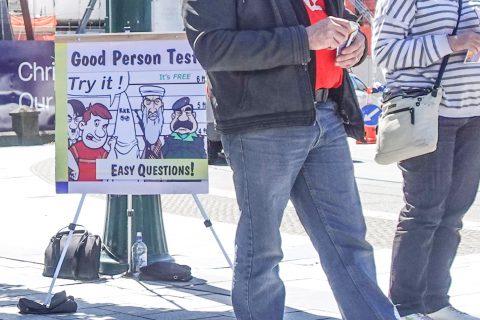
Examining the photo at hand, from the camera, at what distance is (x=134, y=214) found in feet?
23.9

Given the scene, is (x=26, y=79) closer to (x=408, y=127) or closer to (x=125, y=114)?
(x=125, y=114)

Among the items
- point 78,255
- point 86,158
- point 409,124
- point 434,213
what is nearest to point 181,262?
point 78,255

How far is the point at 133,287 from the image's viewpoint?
6.78 m

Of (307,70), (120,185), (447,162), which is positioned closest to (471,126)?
(447,162)

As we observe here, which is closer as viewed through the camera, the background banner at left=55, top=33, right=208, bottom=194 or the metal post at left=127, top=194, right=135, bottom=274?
the background banner at left=55, top=33, right=208, bottom=194

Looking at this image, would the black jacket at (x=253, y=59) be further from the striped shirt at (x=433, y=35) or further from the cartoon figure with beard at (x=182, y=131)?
the cartoon figure with beard at (x=182, y=131)

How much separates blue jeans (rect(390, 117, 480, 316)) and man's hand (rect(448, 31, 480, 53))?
0.36 meters

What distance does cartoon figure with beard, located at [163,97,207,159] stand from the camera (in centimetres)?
645

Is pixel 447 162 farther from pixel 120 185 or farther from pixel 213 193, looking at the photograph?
pixel 213 193

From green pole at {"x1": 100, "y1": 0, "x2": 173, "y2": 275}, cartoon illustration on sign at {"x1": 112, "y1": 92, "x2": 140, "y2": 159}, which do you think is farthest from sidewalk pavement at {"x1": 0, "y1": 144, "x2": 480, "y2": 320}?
cartoon illustration on sign at {"x1": 112, "y1": 92, "x2": 140, "y2": 159}

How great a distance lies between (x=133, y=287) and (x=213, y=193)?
5.68 metres

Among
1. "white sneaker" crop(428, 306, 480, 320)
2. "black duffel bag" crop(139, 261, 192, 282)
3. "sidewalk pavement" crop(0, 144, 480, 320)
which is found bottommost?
"sidewalk pavement" crop(0, 144, 480, 320)

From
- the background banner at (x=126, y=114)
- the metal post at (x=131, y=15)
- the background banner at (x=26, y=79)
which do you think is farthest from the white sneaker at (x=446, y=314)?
the background banner at (x=26, y=79)

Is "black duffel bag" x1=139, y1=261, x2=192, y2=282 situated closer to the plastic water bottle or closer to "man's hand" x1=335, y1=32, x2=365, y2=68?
the plastic water bottle
